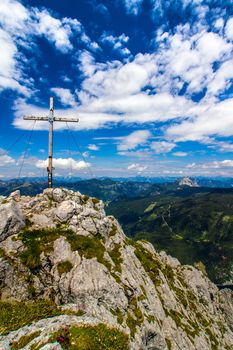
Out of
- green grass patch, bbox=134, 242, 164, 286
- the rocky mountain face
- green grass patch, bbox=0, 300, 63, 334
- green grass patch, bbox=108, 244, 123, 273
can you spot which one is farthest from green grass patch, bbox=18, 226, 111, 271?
green grass patch, bbox=134, 242, 164, 286

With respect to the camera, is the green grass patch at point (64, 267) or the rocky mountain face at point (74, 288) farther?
the green grass patch at point (64, 267)

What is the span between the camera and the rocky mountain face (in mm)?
21766

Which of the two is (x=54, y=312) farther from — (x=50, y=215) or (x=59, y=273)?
(x=50, y=215)

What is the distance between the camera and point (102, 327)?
873 inches

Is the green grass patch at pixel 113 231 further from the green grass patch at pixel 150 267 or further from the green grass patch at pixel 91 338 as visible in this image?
the green grass patch at pixel 91 338

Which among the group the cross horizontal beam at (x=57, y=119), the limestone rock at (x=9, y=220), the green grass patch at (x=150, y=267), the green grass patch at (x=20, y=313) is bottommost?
the green grass patch at (x=150, y=267)

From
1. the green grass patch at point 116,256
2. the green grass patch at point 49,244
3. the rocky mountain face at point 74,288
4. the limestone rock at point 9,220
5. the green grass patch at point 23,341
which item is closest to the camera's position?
the green grass patch at point 23,341

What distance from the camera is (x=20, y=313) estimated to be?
28.1m

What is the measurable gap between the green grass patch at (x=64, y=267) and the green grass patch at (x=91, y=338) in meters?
16.3

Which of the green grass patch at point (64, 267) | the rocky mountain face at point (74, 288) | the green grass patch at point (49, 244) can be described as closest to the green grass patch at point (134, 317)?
the rocky mountain face at point (74, 288)

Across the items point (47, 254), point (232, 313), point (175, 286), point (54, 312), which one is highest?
point (47, 254)

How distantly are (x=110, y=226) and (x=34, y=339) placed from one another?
3441 cm

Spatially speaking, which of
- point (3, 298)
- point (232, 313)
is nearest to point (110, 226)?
point (3, 298)

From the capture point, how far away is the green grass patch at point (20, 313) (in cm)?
2481
